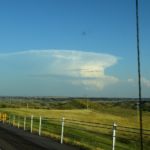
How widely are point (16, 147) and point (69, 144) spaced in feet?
10.1

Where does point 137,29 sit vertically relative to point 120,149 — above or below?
above

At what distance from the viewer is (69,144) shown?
23.9 metres

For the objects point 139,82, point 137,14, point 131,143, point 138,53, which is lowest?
point 131,143

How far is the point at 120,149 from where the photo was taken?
28531 millimetres

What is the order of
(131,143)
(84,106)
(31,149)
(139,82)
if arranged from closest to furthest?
(139,82) < (31,149) < (131,143) < (84,106)

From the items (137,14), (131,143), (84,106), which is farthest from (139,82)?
(84,106)

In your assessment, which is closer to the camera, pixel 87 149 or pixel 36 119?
pixel 87 149

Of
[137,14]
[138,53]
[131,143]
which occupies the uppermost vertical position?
[137,14]

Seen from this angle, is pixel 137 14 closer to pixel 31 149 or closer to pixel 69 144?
pixel 31 149

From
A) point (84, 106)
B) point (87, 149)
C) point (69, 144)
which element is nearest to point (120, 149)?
point (69, 144)

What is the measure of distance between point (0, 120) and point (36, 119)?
4859mm

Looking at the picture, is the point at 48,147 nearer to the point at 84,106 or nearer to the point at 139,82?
the point at 139,82

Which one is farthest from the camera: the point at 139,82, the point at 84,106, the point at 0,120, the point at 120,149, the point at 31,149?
the point at 84,106

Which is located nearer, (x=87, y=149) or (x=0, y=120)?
(x=87, y=149)
